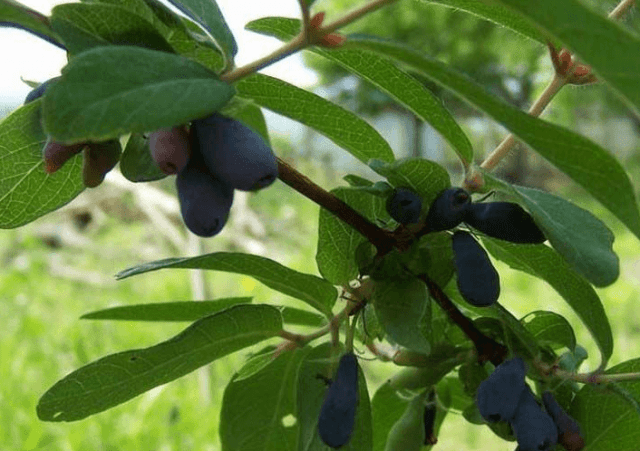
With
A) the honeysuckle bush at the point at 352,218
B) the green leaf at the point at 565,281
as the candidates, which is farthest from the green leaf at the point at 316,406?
the green leaf at the point at 565,281

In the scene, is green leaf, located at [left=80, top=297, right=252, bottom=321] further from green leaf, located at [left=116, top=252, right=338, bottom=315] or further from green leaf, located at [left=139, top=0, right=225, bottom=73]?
green leaf, located at [left=139, top=0, right=225, bottom=73]

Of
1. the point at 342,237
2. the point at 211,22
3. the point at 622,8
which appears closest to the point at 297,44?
the point at 211,22

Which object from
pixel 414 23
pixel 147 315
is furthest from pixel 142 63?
pixel 414 23

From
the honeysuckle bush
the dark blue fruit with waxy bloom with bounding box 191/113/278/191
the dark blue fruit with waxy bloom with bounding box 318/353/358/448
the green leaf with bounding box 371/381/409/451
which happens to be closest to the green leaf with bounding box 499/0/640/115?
the honeysuckle bush

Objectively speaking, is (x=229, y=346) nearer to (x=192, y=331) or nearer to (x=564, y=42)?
(x=192, y=331)

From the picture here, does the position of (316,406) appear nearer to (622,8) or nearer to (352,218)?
(352,218)

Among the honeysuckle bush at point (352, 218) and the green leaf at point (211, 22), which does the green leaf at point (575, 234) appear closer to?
the honeysuckle bush at point (352, 218)

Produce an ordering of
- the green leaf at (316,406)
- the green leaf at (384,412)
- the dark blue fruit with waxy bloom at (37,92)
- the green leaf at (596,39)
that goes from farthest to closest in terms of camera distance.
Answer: the green leaf at (384,412), the green leaf at (316,406), the dark blue fruit with waxy bloom at (37,92), the green leaf at (596,39)
